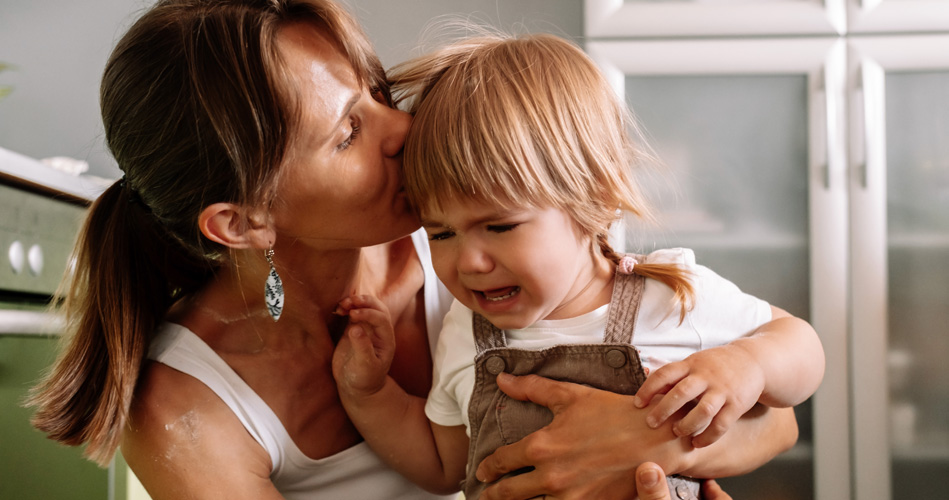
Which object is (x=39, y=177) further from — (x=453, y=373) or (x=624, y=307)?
(x=624, y=307)

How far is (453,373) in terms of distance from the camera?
0.97m

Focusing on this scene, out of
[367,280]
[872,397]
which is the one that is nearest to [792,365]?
[367,280]

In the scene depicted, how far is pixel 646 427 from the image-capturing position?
801mm

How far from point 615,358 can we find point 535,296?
5.0 inches

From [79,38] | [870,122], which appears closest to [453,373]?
[870,122]

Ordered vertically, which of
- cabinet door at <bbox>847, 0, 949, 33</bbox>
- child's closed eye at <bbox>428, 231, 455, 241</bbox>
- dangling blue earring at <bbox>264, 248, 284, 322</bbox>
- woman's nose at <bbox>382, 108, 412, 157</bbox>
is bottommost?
dangling blue earring at <bbox>264, 248, 284, 322</bbox>

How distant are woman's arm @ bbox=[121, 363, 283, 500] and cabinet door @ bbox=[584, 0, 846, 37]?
1.35m

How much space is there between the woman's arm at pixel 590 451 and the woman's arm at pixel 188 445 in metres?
0.29

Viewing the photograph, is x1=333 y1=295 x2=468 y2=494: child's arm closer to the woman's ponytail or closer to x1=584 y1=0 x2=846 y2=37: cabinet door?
the woman's ponytail

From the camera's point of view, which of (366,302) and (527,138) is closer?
(527,138)

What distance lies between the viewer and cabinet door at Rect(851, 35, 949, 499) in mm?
1807

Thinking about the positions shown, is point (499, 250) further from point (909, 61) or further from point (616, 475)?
point (909, 61)

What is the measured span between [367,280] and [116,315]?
340mm

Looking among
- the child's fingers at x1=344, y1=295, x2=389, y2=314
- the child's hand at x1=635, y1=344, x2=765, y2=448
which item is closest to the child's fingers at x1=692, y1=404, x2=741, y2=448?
the child's hand at x1=635, y1=344, x2=765, y2=448
